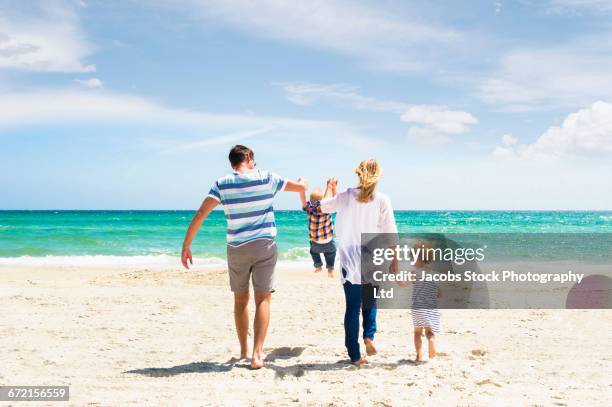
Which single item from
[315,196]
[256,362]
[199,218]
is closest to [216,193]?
[199,218]

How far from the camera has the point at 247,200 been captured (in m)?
4.84

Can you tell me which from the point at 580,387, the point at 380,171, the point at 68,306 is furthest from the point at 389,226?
the point at 68,306

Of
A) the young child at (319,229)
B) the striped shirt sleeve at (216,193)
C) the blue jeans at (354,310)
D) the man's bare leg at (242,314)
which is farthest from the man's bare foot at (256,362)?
the young child at (319,229)

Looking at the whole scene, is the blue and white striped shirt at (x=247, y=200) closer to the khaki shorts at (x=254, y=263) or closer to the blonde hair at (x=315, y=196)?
the khaki shorts at (x=254, y=263)

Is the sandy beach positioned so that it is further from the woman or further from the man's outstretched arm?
the man's outstretched arm

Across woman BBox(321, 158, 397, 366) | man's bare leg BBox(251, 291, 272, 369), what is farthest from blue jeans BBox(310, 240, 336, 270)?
woman BBox(321, 158, 397, 366)

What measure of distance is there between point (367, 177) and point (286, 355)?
2.11 meters

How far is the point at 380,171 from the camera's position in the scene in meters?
4.78

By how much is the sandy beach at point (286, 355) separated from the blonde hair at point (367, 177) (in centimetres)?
153

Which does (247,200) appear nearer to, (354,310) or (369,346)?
(354,310)

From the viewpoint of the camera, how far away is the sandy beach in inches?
174

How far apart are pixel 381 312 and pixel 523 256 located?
15.7 meters

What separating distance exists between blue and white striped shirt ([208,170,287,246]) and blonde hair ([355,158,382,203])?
2.30ft

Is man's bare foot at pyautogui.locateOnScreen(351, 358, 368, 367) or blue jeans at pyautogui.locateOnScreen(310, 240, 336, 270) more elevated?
blue jeans at pyautogui.locateOnScreen(310, 240, 336, 270)
